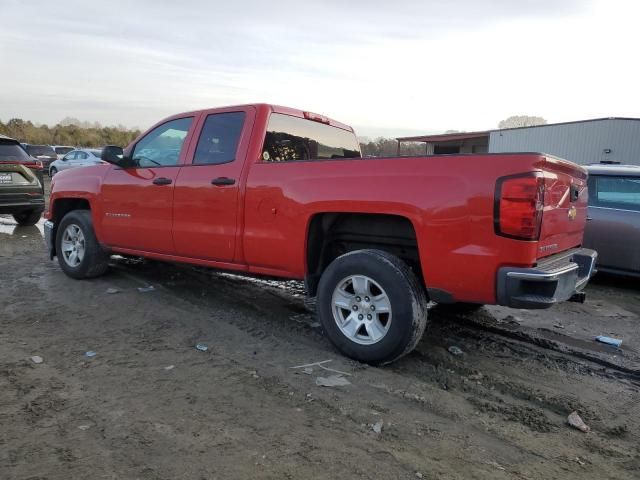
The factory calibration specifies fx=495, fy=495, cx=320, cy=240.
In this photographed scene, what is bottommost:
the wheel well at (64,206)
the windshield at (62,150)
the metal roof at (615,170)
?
the wheel well at (64,206)

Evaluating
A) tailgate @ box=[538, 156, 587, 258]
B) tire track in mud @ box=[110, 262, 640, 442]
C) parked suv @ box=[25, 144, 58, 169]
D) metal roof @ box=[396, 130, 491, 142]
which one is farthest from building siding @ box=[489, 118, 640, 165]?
parked suv @ box=[25, 144, 58, 169]

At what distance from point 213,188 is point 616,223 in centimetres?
492

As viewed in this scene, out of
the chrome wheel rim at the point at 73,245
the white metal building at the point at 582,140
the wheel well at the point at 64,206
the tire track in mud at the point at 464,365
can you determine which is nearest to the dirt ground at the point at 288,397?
the tire track in mud at the point at 464,365

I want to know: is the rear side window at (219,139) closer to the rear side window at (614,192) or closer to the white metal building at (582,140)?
the rear side window at (614,192)

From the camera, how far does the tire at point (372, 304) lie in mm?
3426

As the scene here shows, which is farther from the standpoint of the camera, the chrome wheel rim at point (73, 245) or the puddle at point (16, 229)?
the puddle at point (16, 229)

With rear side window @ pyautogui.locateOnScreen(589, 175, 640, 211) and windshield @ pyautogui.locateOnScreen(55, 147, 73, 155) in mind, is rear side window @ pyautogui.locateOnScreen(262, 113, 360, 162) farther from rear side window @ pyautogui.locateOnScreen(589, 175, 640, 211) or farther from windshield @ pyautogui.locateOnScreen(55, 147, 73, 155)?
windshield @ pyautogui.locateOnScreen(55, 147, 73, 155)

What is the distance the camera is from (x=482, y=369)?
373 cm

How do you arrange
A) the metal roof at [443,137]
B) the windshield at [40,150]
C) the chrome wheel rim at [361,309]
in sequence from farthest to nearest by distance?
1. the metal roof at [443,137]
2. the windshield at [40,150]
3. the chrome wheel rim at [361,309]

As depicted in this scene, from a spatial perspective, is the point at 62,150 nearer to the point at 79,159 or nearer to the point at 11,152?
the point at 79,159

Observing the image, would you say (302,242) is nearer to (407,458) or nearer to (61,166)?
(407,458)

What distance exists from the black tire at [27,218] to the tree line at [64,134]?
40.7 m

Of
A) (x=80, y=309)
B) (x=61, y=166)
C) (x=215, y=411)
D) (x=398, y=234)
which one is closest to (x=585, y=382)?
(x=398, y=234)

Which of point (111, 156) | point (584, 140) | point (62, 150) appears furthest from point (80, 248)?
point (62, 150)
